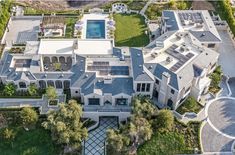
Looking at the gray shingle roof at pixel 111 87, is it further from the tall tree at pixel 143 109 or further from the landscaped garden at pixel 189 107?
the landscaped garden at pixel 189 107

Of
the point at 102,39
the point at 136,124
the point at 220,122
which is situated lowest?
the point at 220,122

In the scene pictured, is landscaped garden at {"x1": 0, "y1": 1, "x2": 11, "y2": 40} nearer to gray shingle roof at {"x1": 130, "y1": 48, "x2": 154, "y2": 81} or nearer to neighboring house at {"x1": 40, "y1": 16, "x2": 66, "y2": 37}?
neighboring house at {"x1": 40, "y1": 16, "x2": 66, "y2": 37}

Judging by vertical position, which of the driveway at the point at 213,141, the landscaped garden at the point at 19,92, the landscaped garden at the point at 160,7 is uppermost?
the landscaped garden at the point at 160,7

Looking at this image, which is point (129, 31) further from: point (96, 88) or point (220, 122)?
point (220, 122)

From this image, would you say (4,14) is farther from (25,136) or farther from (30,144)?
(30,144)

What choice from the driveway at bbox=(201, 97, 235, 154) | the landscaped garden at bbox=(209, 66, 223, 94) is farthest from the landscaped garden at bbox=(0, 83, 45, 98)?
the landscaped garden at bbox=(209, 66, 223, 94)

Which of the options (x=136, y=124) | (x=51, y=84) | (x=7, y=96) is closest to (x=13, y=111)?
(x=7, y=96)

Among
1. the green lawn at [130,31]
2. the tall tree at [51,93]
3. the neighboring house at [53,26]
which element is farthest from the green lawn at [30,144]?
the green lawn at [130,31]

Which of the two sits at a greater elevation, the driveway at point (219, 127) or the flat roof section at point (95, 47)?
the flat roof section at point (95, 47)
